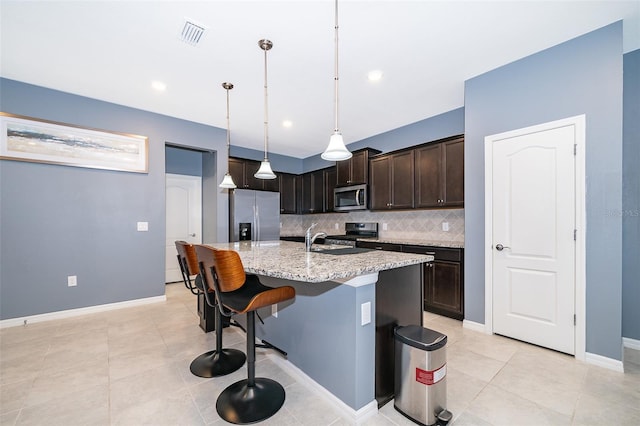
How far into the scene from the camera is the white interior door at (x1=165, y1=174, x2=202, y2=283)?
506cm

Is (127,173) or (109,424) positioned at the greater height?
(127,173)

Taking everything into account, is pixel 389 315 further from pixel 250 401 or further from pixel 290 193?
pixel 290 193

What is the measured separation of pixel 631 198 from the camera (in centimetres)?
235

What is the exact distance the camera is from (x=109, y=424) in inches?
60.7

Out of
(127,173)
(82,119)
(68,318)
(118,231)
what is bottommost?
(68,318)

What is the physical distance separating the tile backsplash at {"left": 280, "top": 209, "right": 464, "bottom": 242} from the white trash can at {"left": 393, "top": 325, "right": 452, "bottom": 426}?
99.4 inches

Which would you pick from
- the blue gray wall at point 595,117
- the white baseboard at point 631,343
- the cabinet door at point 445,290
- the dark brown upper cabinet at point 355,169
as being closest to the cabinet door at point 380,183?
the dark brown upper cabinet at point 355,169

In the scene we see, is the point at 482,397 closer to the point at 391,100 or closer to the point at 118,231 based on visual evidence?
the point at 391,100

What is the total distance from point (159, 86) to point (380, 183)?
10.9 ft

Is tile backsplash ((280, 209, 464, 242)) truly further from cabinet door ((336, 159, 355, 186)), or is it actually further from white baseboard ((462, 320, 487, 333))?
white baseboard ((462, 320, 487, 333))

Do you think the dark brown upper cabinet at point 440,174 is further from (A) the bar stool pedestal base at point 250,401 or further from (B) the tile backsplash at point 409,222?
(A) the bar stool pedestal base at point 250,401

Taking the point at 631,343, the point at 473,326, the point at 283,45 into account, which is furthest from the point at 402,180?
the point at 631,343

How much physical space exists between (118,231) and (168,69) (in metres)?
2.27

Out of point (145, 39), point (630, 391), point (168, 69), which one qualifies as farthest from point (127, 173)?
point (630, 391)
